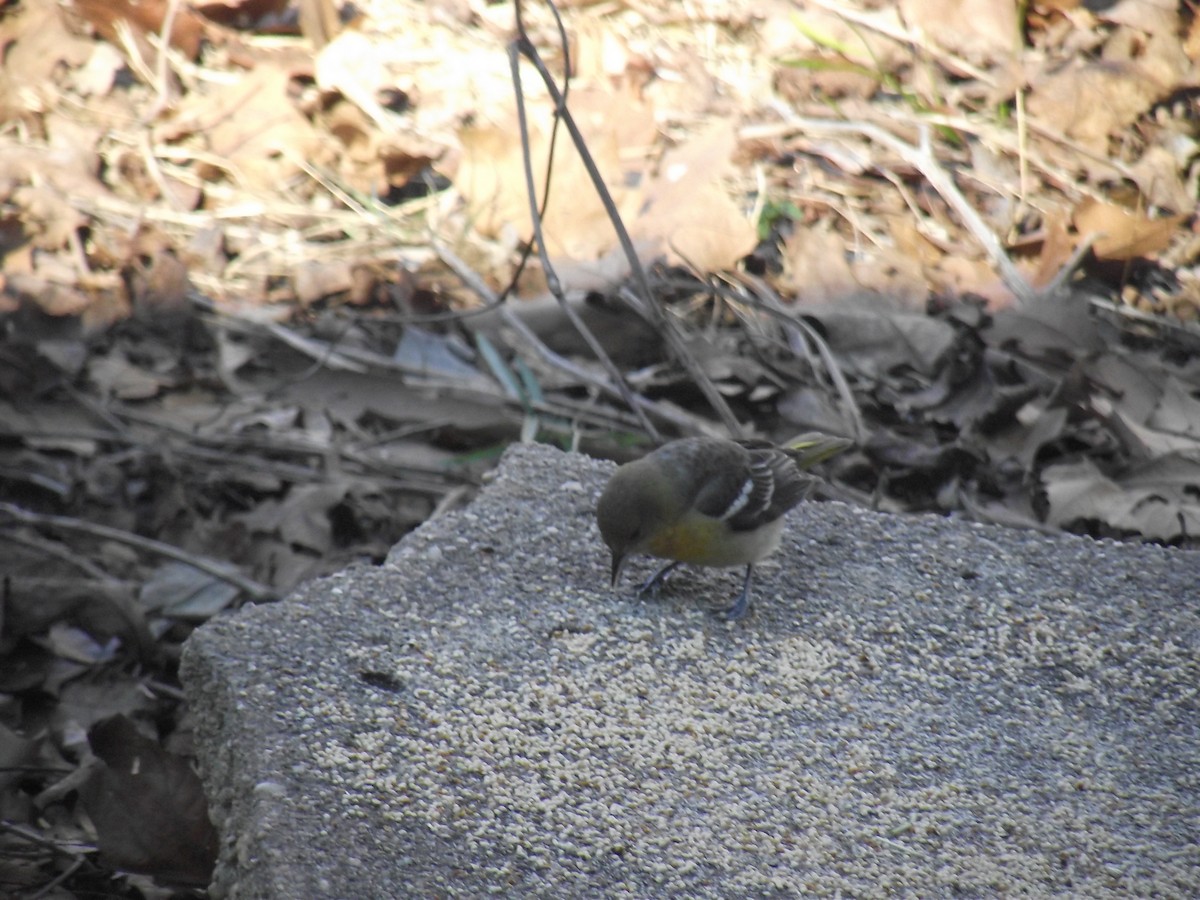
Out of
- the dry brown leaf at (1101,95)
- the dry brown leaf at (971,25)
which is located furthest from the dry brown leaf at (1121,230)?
the dry brown leaf at (971,25)

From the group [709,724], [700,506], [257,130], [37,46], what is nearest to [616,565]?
[700,506]

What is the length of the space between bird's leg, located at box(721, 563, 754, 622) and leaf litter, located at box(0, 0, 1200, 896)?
3.38 ft

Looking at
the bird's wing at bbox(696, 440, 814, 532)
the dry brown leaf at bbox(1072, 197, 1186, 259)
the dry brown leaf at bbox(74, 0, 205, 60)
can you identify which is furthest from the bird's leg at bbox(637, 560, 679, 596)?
the dry brown leaf at bbox(74, 0, 205, 60)

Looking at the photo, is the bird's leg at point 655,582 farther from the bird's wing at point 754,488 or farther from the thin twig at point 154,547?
the thin twig at point 154,547

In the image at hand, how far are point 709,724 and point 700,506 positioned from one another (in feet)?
2.48

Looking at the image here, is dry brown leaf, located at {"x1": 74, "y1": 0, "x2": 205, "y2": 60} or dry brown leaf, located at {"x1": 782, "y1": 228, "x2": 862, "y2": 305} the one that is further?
dry brown leaf, located at {"x1": 74, "y1": 0, "x2": 205, "y2": 60}

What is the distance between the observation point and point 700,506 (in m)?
3.34

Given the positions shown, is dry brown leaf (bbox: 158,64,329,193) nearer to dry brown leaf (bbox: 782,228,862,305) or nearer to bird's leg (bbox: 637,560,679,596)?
dry brown leaf (bbox: 782,228,862,305)

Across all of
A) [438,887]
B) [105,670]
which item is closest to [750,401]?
[105,670]

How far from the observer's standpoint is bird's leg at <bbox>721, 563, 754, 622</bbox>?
124 inches

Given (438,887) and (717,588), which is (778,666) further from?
(438,887)

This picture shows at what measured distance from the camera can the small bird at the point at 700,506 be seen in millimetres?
3215

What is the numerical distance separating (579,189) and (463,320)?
2.44 feet

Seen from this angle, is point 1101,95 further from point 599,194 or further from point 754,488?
point 754,488
